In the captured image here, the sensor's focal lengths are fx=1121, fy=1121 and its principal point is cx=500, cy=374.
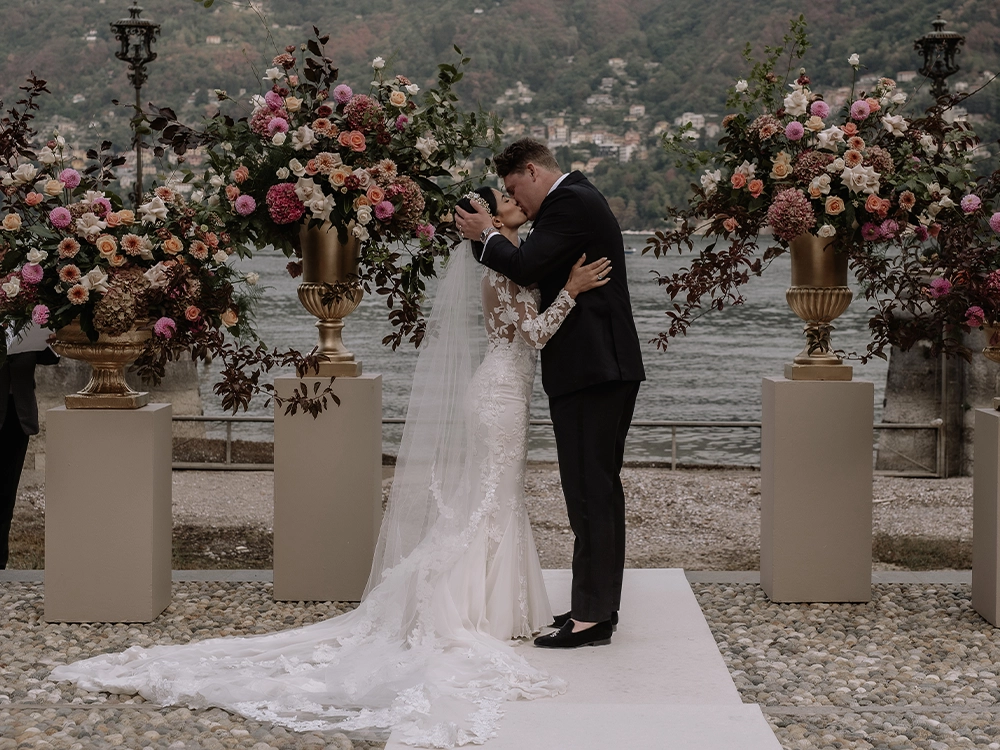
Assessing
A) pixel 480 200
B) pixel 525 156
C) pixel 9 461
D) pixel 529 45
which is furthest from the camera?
pixel 529 45

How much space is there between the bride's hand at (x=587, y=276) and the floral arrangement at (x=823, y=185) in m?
0.86

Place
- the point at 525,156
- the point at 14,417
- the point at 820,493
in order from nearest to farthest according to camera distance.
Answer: the point at 525,156 < the point at 820,493 < the point at 14,417

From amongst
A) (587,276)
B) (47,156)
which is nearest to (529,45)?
(47,156)

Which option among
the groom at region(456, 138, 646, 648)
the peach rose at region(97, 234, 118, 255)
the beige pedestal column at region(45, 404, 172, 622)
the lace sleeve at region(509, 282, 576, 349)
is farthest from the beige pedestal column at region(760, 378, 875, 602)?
the peach rose at region(97, 234, 118, 255)

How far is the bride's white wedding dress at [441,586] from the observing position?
3.63m

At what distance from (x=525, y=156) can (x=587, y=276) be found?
1.69 feet

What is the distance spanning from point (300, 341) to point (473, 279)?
113 feet

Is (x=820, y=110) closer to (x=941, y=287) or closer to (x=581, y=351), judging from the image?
(x=941, y=287)

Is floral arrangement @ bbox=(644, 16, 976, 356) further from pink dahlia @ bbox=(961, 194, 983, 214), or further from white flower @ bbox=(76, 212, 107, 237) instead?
white flower @ bbox=(76, 212, 107, 237)

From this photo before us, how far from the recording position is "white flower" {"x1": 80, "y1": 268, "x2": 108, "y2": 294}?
4352 mm

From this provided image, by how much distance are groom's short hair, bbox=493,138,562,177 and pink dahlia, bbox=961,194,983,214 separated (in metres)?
1.80

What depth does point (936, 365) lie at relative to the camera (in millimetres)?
12406

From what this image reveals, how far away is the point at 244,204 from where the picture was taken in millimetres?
4742

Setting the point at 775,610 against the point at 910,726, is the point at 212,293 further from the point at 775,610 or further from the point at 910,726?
the point at 910,726
